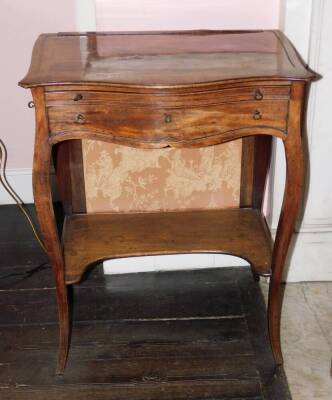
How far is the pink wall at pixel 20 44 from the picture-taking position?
2.20 metres

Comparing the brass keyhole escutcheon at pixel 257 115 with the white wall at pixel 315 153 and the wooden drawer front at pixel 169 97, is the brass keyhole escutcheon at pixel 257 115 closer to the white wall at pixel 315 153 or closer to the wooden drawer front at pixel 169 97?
the wooden drawer front at pixel 169 97

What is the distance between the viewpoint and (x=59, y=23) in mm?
2221

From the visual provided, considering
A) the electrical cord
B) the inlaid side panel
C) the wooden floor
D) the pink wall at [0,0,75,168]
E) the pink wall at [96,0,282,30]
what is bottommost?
the wooden floor

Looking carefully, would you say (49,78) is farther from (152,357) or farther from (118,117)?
(152,357)

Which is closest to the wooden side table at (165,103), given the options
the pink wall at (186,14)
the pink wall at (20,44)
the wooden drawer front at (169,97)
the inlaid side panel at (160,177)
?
the wooden drawer front at (169,97)

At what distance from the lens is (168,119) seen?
1.35 metres

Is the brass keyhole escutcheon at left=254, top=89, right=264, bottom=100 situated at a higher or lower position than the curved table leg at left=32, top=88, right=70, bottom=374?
higher

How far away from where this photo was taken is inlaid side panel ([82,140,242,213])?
74.3 inches

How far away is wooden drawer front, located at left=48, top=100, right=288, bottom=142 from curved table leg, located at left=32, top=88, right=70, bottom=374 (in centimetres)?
3

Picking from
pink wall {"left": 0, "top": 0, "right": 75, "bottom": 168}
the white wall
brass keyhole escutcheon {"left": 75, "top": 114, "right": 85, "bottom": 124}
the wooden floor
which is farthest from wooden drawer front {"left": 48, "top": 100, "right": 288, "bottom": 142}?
pink wall {"left": 0, "top": 0, "right": 75, "bottom": 168}

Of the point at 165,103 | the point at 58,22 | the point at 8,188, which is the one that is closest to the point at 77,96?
the point at 165,103

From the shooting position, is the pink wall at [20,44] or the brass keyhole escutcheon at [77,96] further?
the pink wall at [20,44]

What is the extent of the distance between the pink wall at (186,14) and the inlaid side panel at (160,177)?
370 millimetres

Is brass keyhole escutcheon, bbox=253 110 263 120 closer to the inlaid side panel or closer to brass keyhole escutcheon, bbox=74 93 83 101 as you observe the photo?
brass keyhole escutcheon, bbox=74 93 83 101
